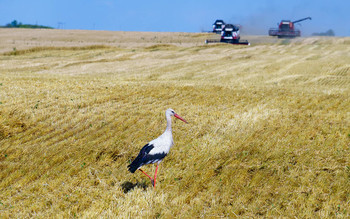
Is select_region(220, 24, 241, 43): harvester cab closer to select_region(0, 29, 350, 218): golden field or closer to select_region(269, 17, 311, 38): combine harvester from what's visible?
select_region(269, 17, 311, 38): combine harvester

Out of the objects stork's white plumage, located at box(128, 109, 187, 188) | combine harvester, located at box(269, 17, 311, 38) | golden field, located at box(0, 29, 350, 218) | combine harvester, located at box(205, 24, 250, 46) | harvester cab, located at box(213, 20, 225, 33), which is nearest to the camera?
stork's white plumage, located at box(128, 109, 187, 188)

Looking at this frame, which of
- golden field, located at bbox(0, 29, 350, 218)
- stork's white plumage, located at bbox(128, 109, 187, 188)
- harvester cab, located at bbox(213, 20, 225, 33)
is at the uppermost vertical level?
harvester cab, located at bbox(213, 20, 225, 33)

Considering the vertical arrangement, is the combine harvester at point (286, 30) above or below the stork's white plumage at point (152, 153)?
above

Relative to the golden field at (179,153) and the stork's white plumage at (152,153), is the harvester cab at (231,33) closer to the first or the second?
the golden field at (179,153)

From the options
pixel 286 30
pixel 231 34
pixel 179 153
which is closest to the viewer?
pixel 179 153

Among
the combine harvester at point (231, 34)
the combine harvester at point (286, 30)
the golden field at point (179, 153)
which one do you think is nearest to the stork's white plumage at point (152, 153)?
the golden field at point (179, 153)

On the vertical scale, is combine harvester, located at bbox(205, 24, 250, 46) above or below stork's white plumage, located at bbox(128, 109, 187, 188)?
above

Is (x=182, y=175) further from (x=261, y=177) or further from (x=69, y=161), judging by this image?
(x=69, y=161)

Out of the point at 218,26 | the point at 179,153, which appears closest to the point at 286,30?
the point at 218,26

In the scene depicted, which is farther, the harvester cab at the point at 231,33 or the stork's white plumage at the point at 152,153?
the harvester cab at the point at 231,33

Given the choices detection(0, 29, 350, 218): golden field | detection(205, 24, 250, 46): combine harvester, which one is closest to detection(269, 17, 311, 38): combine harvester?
detection(205, 24, 250, 46): combine harvester

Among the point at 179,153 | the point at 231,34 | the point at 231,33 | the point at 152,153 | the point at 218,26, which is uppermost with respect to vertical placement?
the point at 218,26

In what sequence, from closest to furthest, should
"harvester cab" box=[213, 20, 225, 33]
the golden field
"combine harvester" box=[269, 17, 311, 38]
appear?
the golden field
"combine harvester" box=[269, 17, 311, 38]
"harvester cab" box=[213, 20, 225, 33]

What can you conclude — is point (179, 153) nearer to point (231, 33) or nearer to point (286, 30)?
point (231, 33)
